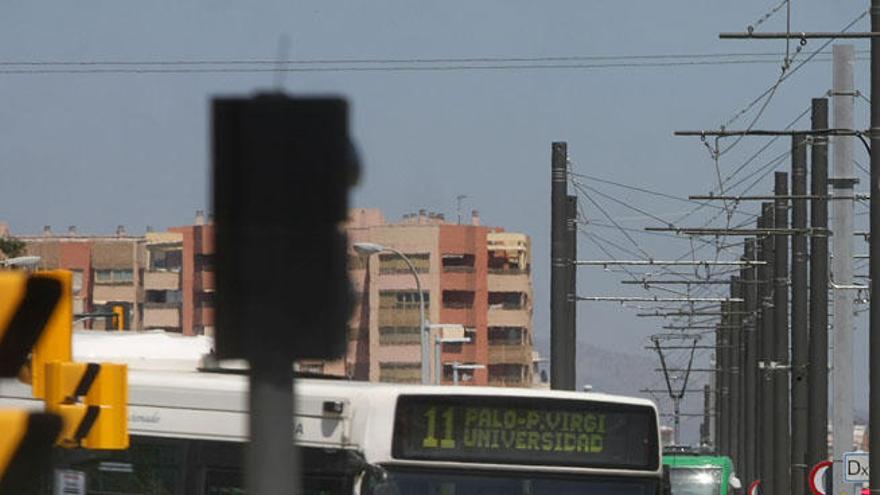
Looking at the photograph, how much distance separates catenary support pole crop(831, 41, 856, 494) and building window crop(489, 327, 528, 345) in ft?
393

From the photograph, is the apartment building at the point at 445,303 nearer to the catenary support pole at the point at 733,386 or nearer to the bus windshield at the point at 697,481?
the catenary support pole at the point at 733,386

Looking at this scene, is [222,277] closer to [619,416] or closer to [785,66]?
[619,416]

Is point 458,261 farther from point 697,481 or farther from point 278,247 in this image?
point 278,247

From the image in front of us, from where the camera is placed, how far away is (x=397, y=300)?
152m

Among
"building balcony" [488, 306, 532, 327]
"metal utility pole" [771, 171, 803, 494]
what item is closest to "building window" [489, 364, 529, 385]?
"building balcony" [488, 306, 532, 327]

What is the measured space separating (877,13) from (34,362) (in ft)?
56.1

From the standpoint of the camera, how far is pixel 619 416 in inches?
547

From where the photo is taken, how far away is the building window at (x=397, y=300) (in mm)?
150875

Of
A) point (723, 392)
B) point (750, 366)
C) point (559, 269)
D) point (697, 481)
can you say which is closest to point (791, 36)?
point (559, 269)

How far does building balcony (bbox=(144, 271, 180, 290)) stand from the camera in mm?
164750

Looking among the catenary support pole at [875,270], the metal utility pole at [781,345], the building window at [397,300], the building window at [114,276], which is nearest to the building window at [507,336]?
the building window at [397,300]

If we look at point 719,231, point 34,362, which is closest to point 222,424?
point 34,362

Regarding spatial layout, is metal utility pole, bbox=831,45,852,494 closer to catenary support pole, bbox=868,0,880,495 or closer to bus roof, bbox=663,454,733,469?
catenary support pole, bbox=868,0,880,495

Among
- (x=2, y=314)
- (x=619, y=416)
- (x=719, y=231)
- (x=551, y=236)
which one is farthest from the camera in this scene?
(x=551, y=236)
